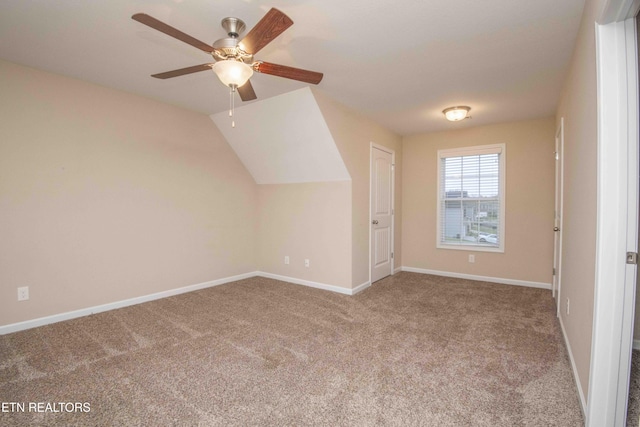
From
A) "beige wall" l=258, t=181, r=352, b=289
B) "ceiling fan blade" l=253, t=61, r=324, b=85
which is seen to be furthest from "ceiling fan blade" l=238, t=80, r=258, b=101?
"beige wall" l=258, t=181, r=352, b=289

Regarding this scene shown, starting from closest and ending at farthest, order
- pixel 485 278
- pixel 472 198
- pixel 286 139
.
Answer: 1. pixel 286 139
2. pixel 485 278
3. pixel 472 198

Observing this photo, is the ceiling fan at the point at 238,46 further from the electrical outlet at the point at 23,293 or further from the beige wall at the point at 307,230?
the electrical outlet at the point at 23,293

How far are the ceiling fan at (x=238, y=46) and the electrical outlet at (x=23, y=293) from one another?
2364 millimetres

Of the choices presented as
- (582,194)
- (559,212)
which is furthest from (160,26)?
(559,212)

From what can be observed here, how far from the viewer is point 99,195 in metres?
3.22

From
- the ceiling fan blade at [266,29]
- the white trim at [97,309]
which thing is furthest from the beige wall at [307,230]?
the ceiling fan blade at [266,29]

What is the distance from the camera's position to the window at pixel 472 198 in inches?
177

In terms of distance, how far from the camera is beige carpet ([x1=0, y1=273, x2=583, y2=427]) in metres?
1.66

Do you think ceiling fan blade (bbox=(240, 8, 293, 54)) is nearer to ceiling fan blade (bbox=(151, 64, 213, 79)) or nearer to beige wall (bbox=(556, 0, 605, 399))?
ceiling fan blade (bbox=(151, 64, 213, 79))

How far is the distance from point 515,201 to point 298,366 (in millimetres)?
3882

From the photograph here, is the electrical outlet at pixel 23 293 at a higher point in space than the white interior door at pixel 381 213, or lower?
lower

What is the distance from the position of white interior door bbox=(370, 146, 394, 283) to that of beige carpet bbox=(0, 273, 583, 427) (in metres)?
1.11

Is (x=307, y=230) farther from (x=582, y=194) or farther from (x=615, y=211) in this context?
(x=615, y=211)

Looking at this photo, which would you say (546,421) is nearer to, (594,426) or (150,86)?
(594,426)
